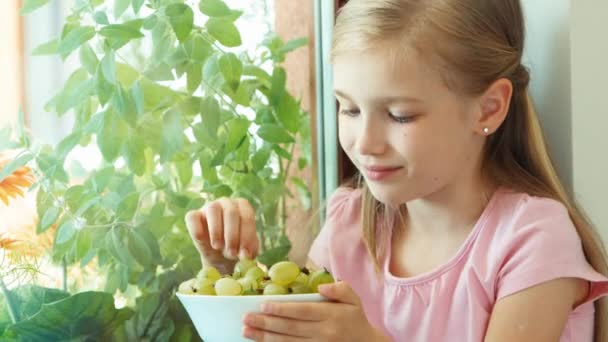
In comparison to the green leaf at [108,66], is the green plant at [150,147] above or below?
below

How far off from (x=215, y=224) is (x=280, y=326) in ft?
0.97

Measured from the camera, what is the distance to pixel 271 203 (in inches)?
60.0

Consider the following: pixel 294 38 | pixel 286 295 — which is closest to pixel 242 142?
pixel 294 38

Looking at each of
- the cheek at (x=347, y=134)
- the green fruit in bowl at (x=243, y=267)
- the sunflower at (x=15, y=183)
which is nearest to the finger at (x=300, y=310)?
the green fruit in bowl at (x=243, y=267)

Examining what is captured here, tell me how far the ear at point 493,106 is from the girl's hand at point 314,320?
12.0 inches

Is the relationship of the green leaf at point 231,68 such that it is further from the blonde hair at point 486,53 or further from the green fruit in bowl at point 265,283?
the green fruit in bowl at point 265,283

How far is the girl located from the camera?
1.18m

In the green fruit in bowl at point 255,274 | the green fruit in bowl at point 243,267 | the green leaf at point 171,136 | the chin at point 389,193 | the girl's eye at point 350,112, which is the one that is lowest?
the green fruit in bowl at point 243,267

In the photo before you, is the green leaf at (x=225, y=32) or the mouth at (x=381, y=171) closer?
the mouth at (x=381, y=171)

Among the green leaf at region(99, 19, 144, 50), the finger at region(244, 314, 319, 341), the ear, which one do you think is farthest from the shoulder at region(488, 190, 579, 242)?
the green leaf at region(99, 19, 144, 50)

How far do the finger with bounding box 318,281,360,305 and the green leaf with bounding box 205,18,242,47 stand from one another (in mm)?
478

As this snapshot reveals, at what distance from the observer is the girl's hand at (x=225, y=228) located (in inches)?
51.8

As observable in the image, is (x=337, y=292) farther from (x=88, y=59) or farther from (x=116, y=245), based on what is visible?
(x=88, y=59)

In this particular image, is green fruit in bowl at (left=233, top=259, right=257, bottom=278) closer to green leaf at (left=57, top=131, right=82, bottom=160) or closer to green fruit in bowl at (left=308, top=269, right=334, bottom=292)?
green fruit in bowl at (left=308, top=269, right=334, bottom=292)
